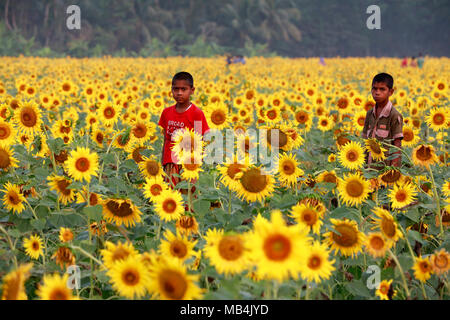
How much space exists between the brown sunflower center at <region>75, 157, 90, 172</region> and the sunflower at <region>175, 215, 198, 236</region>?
0.75 metres

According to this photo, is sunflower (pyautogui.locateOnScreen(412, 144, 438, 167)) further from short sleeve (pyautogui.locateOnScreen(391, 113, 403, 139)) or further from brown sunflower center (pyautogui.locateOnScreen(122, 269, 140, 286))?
brown sunflower center (pyautogui.locateOnScreen(122, 269, 140, 286))

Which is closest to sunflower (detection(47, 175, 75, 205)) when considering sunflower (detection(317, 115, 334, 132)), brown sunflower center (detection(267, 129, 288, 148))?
brown sunflower center (detection(267, 129, 288, 148))

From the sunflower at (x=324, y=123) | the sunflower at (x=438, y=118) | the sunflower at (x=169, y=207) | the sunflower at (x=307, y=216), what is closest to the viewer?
the sunflower at (x=307, y=216)

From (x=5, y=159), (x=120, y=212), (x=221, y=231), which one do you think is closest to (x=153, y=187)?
(x=120, y=212)

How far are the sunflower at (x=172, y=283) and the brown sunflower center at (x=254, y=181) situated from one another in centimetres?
104

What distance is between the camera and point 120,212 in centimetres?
275

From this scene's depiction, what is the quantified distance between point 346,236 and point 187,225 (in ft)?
2.84

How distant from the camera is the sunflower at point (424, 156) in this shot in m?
3.12

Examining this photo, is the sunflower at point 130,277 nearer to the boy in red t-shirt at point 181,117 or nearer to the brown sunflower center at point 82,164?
the brown sunflower center at point 82,164

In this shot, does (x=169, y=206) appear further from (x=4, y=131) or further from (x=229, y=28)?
(x=229, y=28)

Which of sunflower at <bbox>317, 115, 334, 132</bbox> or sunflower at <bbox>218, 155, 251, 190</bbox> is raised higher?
sunflower at <bbox>317, 115, 334, 132</bbox>

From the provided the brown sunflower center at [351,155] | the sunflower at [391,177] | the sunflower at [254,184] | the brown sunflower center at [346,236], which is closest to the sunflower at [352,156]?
the brown sunflower center at [351,155]

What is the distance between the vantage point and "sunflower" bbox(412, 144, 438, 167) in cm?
312
